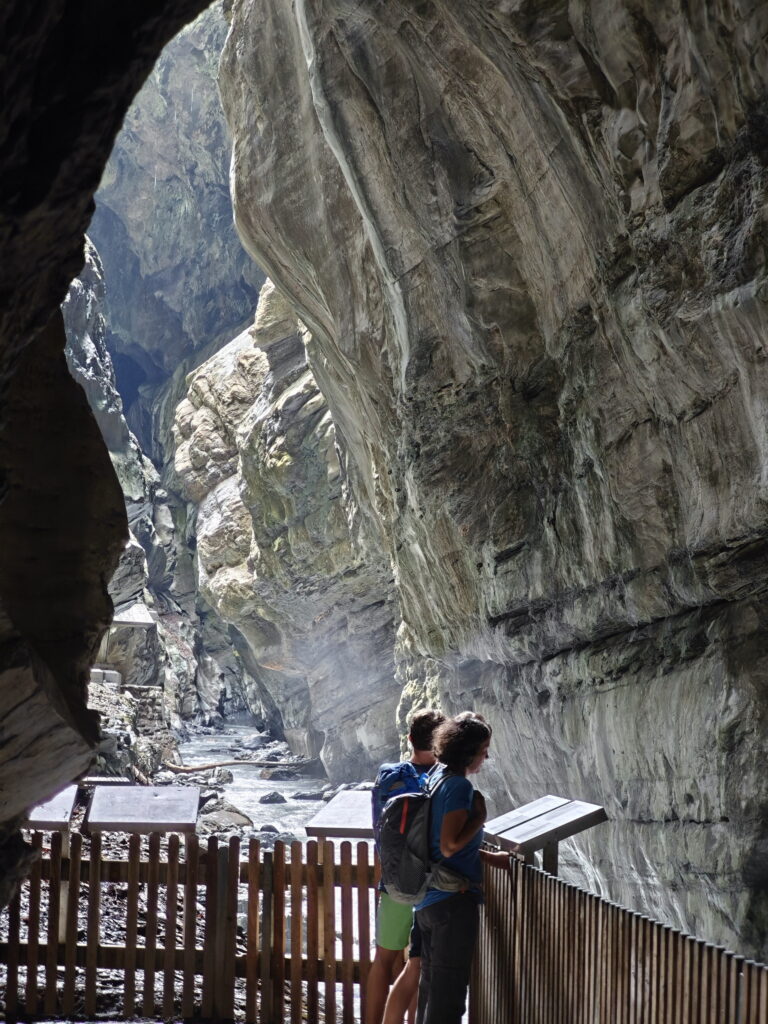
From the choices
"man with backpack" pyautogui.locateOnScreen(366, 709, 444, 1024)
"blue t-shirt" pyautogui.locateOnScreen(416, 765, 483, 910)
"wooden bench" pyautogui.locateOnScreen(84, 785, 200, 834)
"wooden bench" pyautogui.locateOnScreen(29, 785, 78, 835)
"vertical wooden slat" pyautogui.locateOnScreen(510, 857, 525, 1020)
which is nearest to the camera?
"blue t-shirt" pyautogui.locateOnScreen(416, 765, 483, 910)

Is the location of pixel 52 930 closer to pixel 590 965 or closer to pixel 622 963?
pixel 590 965

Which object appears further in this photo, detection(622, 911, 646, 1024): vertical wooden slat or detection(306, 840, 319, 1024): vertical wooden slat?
detection(306, 840, 319, 1024): vertical wooden slat

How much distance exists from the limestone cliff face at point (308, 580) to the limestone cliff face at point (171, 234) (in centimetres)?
2863

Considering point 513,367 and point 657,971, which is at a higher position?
point 513,367

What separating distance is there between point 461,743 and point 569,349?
16.4 ft

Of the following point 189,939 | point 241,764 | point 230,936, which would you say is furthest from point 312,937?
point 241,764

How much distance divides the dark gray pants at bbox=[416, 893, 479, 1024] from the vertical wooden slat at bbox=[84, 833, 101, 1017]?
2.63 m

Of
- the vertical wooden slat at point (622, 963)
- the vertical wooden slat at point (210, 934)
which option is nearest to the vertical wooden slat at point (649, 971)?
the vertical wooden slat at point (622, 963)

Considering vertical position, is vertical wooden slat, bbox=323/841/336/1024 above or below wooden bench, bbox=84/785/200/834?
below

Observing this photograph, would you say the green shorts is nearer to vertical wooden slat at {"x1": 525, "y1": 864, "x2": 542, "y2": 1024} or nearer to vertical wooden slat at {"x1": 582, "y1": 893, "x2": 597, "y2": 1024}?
vertical wooden slat at {"x1": 525, "y1": 864, "x2": 542, "y2": 1024}

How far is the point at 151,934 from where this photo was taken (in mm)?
6543

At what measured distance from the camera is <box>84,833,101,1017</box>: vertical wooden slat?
6520 millimetres

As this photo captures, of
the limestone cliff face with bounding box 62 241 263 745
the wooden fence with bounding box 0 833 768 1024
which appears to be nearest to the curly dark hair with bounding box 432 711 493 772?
the wooden fence with bounding box 0 833 768 1024

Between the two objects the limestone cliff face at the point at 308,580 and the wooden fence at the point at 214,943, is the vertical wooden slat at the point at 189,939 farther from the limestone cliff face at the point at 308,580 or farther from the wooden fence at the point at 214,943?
the limestone cliff face at the point at 308,580
